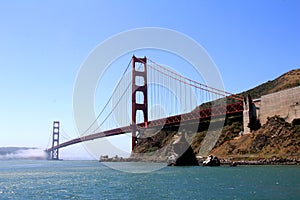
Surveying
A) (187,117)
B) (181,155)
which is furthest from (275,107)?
(187,117)

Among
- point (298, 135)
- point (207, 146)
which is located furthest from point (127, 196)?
→ point (207, 146)

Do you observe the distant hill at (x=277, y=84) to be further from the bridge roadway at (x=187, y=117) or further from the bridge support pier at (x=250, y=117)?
the bridge support pier at (x=250, y=117)

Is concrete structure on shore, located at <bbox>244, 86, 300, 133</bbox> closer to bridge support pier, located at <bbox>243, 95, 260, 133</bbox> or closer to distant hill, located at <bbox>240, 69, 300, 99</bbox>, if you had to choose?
bridge support pier, located at <bbox>243, 95, 260, 133</bbox>

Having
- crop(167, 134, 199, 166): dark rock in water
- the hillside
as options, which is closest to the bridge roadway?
the hillside

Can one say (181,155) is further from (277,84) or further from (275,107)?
(277,84)

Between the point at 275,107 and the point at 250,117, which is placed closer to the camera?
the point at 275,107
